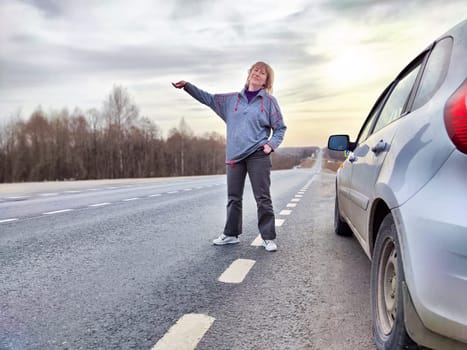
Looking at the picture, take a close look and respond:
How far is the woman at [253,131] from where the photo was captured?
4488 mm

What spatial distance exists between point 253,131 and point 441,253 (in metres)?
3.14

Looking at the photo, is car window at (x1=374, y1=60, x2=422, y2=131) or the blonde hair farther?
the blonde hair

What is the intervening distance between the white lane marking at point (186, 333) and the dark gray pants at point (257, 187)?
2117mm

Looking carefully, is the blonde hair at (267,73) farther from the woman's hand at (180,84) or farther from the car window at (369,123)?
the car window at (369,123)

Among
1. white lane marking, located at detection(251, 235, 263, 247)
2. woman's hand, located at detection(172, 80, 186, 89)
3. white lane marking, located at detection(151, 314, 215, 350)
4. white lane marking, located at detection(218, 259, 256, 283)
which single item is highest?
woman's hand, located at detection(172, 80, 186, 89)

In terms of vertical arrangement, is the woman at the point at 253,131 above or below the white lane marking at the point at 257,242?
above

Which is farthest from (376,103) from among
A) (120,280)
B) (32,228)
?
(32,228)

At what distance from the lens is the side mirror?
4.62 metres

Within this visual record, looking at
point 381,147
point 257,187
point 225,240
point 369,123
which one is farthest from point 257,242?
point 381,147

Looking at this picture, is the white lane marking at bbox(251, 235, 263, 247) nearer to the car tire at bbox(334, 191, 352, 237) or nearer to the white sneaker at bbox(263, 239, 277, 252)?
the white sneaker at bbox(263, 239, 277, 252)

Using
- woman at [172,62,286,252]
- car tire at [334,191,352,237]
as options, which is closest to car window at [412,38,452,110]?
woman at [172,62,286,252]

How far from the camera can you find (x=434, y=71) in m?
2.01

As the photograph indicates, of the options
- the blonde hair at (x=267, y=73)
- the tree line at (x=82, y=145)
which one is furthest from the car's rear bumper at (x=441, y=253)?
the tree line at (x=82, y=145)

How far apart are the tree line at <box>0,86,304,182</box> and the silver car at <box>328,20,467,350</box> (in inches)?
2386
